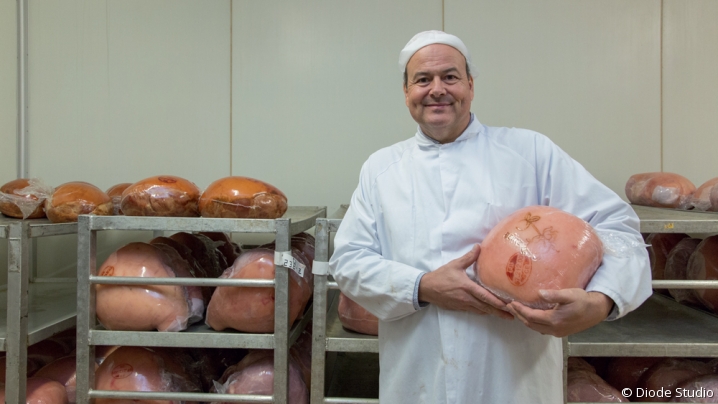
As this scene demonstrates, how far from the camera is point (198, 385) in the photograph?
1490 mm

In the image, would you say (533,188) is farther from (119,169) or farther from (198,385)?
(119,169)

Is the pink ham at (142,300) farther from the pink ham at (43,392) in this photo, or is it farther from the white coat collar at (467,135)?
the white coat collar at (467,135)

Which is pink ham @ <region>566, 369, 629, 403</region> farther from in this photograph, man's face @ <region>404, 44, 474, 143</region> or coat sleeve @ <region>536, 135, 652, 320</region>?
man's face @ <region>404, 44, 474, 143</region>

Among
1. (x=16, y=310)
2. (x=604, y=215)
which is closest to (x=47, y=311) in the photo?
(x=16, y=310)

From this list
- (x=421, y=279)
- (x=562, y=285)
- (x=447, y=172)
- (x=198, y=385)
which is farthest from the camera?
(x=198, y=385)

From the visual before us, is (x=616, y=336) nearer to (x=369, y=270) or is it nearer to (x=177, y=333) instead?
(x=369, y=270)

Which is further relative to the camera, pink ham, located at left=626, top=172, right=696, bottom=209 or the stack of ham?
pink ham, located at left=626, top=172, right=696, bottom=209

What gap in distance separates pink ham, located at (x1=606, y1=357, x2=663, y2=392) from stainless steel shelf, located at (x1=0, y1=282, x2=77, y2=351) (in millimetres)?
1959

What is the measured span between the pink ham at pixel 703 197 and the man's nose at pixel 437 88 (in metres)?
1.15

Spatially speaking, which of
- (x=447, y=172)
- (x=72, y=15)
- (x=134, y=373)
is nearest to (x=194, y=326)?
(x=134, y=373)

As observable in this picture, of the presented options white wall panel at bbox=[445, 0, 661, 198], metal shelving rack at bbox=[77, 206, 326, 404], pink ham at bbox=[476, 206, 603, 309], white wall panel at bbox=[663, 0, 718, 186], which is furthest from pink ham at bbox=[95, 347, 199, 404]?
white wall panel at bbox=[663, 0, 718, 186]

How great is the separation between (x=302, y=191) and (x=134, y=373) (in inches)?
43.0

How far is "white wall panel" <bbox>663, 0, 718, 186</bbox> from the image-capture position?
205 centimetres

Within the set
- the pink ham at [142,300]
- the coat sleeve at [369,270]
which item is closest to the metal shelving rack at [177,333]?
the pink ham at [142,300]
